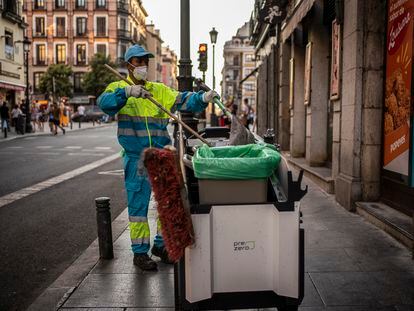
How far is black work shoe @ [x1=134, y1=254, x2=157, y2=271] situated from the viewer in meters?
4.46

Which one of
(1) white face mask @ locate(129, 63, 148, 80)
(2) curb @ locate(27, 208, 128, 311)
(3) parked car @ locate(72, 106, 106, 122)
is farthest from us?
(3) parked car @ locate(72, 106, 106, 122)

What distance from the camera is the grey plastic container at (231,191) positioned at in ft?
9.46

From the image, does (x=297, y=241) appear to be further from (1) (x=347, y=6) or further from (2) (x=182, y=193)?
(1) (x=347, y=6)

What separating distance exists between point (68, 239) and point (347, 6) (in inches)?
201

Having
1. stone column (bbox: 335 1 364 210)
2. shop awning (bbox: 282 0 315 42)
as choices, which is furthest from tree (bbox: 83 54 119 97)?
stone column (bbox: 335 1 364 210)

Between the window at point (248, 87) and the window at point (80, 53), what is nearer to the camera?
the window at point (80, 53)

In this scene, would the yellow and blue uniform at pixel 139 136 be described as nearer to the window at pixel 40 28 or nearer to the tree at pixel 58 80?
the tree at pixel 58 80

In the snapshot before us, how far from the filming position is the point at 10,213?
7266mm

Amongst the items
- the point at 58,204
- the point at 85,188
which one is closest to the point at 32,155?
the point at 85,188

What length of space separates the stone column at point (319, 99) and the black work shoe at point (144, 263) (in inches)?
272

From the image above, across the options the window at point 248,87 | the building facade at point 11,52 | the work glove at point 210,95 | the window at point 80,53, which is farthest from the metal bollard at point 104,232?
the window at point 248,87

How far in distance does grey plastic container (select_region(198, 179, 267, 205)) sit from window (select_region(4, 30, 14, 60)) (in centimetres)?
3443

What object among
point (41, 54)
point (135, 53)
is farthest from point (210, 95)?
point (41, 54)

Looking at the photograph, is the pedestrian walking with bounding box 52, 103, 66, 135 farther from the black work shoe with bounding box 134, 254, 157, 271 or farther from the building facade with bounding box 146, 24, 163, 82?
the building facade with bounding box 146, 24, 163, 82
